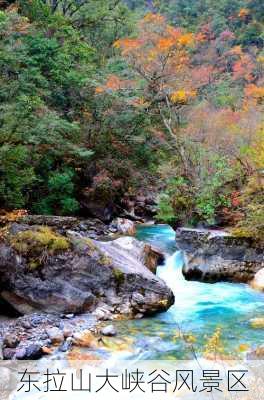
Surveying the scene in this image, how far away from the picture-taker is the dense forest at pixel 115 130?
12.2 meters

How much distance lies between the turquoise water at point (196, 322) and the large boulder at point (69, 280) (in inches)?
20.9

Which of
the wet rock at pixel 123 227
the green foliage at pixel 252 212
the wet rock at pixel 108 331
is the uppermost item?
the green foliage at pixel 252 212

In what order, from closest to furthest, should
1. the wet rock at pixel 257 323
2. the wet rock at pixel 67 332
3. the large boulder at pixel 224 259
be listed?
1. the wet rock at pixel 67 332
2. the wet rock at pixel 257 323
3. the large boulder at pixel 224 259

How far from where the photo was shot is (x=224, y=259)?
34.1 feet

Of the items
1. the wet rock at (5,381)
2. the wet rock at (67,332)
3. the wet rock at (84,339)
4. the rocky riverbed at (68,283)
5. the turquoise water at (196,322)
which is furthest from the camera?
the rocky riverbed at (68,283)

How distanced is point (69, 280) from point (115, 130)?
10.1 metres

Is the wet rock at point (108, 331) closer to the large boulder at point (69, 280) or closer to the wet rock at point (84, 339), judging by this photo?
the wet rock at point (84, 339)

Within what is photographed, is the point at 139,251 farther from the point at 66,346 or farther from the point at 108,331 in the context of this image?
the point at 66,346

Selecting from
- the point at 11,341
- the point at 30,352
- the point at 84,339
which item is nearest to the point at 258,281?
the point at 84,339

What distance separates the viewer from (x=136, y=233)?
48.1 feet

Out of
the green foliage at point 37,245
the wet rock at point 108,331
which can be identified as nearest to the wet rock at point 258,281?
the wet rock at point 108,331

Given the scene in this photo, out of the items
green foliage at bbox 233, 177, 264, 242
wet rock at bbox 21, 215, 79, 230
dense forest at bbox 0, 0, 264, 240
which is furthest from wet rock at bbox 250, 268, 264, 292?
wet rock at bbox 21, 215, 79, 230

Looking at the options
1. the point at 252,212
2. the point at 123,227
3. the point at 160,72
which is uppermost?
the point at 160,72

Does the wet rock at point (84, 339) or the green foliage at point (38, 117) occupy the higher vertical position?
the green foliage at point (38, 117)
